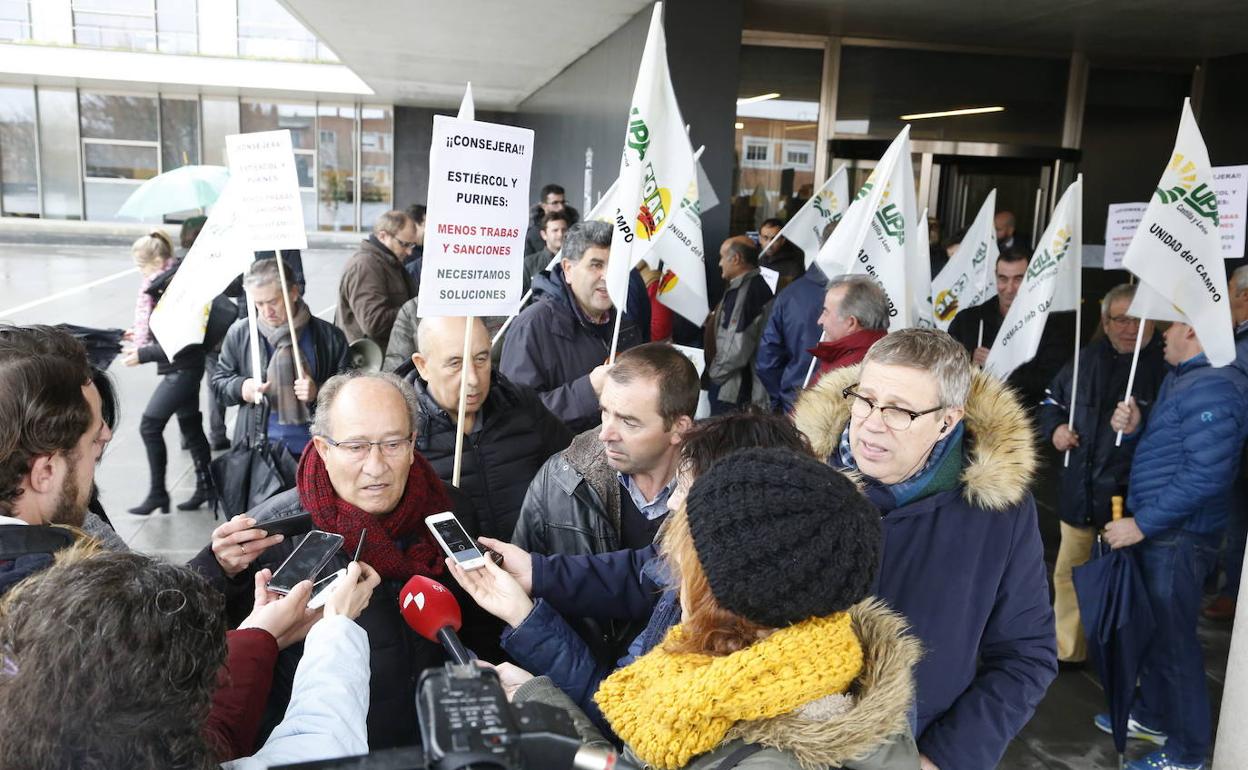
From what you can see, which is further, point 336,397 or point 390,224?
point 390,224

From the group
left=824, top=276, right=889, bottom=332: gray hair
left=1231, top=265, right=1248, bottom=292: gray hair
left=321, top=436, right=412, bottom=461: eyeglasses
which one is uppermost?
left=1231, top=265, right=1248, bottom=292: gray hair

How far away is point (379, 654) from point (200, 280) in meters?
3.31

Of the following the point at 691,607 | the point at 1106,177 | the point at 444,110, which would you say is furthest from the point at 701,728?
the point at 444,110

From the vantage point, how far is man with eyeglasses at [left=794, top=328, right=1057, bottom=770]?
240cm

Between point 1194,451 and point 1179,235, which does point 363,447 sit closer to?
point 1194,451

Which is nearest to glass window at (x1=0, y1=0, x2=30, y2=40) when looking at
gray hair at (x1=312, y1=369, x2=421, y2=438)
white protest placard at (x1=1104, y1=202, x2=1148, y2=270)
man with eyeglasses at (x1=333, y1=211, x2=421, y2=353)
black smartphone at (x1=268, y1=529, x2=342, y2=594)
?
man with eyeglasses at (x1=333, y1=211, x2=421, y2=353)

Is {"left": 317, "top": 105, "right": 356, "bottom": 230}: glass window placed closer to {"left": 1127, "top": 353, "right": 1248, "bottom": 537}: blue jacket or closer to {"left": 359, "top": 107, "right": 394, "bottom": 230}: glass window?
{"left": 359, "top": 107, "right": 394, "bottom": 230}: glass window

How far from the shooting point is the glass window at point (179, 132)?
2828 centimetres

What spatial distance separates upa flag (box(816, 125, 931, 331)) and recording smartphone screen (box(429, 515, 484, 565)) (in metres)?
3.63

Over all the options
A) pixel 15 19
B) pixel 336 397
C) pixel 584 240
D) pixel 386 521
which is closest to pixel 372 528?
pixel 386 521

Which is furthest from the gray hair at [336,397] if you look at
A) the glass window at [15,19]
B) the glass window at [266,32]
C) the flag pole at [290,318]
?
the glass window at [15,19]

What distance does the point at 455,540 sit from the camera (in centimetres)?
245

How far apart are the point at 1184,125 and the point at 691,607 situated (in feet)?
14.3

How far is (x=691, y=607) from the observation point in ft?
5.38
